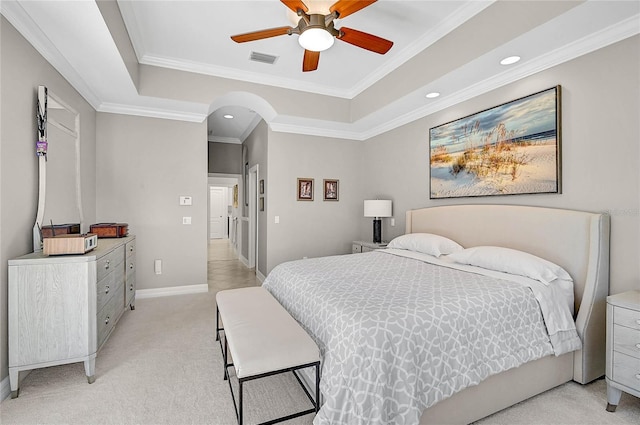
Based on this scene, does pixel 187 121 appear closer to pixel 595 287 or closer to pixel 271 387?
pixel 271 387

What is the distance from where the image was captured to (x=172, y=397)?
2006mm

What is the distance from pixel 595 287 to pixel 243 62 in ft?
13.1

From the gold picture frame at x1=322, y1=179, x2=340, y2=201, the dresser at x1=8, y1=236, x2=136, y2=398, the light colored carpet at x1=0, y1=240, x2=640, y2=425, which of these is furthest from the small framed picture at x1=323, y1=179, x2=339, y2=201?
the dresser at x1=8, y1=236, x2=136, y2=398

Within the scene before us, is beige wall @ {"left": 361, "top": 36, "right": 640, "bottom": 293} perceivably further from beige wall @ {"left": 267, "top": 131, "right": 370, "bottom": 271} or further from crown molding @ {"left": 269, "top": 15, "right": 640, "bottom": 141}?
beige wall @ {"left": 267, "top": 131, "right": 370, "bottom": 271}

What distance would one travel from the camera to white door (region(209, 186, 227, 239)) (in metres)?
11.4

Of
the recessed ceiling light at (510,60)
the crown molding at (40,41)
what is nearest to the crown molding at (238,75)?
the crown molding at (40,41)

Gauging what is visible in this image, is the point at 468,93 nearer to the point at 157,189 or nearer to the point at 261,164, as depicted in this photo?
the point at 261,164

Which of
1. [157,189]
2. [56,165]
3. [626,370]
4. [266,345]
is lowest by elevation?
[626,370]

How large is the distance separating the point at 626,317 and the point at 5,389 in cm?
382

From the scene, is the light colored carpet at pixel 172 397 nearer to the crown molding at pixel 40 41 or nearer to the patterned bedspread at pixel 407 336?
the patterned bedspread at pixel 407 336

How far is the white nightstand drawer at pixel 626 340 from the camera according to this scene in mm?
1797

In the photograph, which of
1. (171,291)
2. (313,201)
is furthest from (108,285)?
(313,201)

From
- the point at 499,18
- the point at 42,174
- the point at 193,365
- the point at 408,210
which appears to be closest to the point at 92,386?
the point at 193,365

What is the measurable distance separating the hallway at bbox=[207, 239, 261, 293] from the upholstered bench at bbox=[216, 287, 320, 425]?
9.03 ft
